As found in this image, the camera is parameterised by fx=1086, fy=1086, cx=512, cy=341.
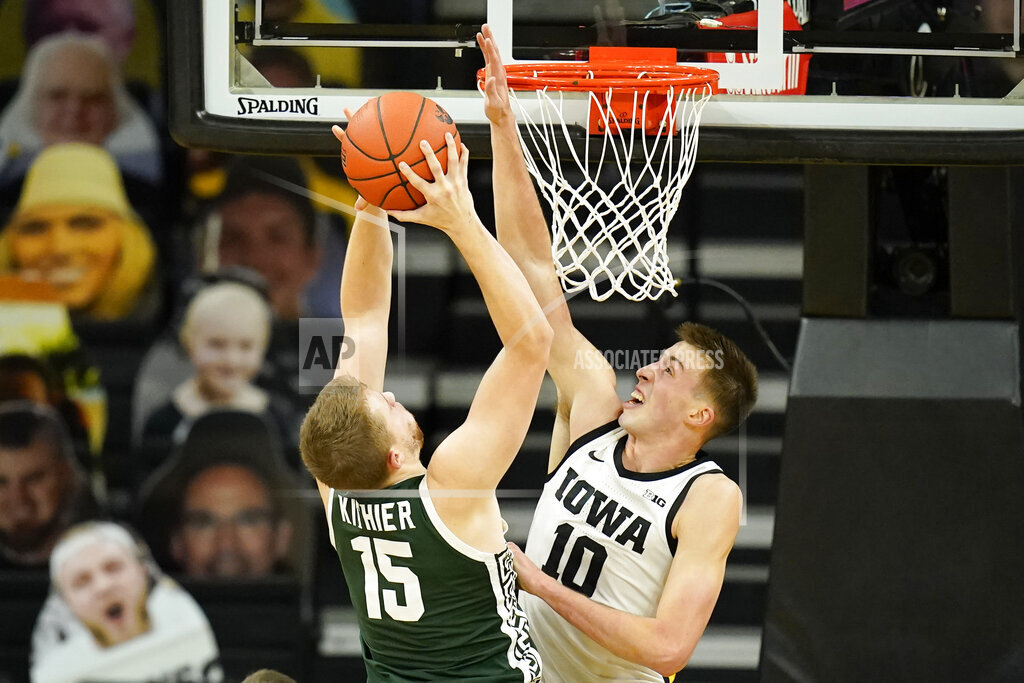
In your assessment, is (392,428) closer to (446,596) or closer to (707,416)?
(446,596)

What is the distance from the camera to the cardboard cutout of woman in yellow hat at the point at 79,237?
4234 millimetres

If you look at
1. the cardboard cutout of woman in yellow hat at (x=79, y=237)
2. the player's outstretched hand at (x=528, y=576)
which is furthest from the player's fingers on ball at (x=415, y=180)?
the cardboard cutout of woman in yellow hat at (x=79, y=237)

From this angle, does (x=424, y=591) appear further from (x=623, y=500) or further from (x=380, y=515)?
(x=623, y=500)

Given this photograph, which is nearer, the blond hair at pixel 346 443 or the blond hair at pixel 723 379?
the blond hair at pixel 346 443

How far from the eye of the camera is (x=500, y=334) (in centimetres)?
210

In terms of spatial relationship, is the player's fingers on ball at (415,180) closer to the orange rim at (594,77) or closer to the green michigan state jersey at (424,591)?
the green michigan state jersey at (424,591)

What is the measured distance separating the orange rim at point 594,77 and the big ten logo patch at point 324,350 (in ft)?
2.32

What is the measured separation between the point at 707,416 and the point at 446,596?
31.7 inches

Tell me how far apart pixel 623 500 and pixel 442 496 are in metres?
0.60

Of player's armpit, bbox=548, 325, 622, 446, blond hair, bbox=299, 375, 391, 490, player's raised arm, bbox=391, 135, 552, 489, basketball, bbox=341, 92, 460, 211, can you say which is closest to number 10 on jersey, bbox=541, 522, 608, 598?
player's armpit, bbox=548, 325, 622, 446

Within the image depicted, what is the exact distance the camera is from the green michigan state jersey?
213cm

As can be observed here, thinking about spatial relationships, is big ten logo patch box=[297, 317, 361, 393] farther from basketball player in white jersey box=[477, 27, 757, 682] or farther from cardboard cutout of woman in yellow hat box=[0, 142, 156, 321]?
cardboard cutout of woman in yellow hat box=[0, 142, 156, 321]

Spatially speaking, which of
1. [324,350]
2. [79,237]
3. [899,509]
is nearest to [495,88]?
[324,350]

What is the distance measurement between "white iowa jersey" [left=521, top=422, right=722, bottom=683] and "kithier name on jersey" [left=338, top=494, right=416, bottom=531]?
0.57m
